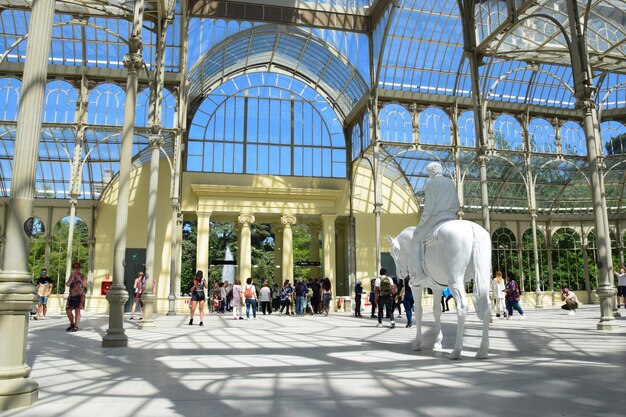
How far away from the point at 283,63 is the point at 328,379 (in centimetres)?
2982

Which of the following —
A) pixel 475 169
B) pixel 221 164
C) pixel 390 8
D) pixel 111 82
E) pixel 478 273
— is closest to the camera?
pixel 478 273

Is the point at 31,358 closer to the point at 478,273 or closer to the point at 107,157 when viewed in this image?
the point at 478,273

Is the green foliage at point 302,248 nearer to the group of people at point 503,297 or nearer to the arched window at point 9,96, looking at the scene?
the arched window at point 9,96

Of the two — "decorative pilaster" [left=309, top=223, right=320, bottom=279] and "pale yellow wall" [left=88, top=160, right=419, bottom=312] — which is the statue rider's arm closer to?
"pale yellow wall" [left=88, top=160, right=419, bottom=312]

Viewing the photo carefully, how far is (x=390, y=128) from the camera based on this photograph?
29484mm

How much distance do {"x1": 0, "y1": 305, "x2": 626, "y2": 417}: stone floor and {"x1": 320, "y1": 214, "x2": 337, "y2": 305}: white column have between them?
19.7m

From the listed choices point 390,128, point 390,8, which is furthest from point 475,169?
point 390,8

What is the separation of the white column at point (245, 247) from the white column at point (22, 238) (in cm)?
2237

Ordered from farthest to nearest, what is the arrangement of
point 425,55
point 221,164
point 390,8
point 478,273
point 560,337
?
point 221,164, point 425,55, point 390,8, point 560,337, point 478,273

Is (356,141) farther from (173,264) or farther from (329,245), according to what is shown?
(173,264)

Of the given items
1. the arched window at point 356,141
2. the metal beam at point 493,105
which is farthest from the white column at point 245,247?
the metal beam at point 493,105

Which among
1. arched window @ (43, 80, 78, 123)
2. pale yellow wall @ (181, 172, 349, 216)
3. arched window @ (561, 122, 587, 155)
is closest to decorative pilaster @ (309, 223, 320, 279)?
pale yellow wall @ (181, 172, 349, 216)

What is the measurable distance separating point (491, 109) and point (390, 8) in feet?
33.5

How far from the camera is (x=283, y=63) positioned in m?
32.8
